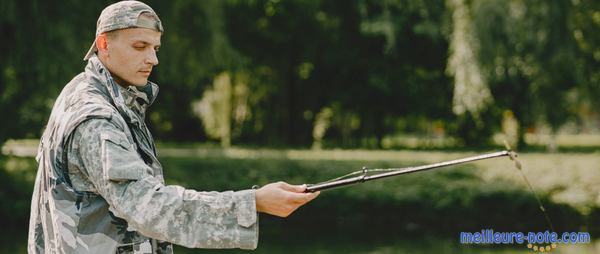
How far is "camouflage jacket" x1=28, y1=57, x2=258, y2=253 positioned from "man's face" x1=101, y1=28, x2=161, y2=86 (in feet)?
0.11

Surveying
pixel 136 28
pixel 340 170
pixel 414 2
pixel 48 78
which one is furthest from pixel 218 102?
pixel 136 28

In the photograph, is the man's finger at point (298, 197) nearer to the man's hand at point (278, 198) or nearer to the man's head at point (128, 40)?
the man's hand at point (278, 198)

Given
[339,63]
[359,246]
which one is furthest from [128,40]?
[339,63]

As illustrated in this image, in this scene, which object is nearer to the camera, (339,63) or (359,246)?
(359,246)

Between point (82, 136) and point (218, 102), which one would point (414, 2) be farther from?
point (82, 136)

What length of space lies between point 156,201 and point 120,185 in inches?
3.6

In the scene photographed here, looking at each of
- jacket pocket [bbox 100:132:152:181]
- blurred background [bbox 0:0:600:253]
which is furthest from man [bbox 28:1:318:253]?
blurred background [bbox 0:0:600:253]

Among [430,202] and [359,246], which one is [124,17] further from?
[430,202]

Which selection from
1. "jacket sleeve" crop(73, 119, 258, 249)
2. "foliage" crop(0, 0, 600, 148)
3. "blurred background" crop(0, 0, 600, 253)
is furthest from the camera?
"foliage" crop(0, 0, 600, 148)

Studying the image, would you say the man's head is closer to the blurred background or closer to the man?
the man

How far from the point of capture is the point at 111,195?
1.62 metres

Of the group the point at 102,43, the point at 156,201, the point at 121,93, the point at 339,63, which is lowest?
the point at 156,201

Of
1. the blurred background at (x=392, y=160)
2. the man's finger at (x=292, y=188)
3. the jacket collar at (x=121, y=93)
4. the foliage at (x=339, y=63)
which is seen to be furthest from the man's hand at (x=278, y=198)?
the foliage at (x=339, y=63)

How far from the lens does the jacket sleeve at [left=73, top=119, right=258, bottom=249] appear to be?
160 centimetres
